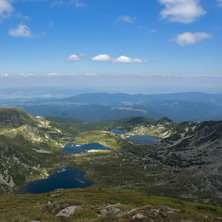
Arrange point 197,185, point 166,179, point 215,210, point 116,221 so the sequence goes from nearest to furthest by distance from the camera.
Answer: point 116,221, point 215,210, point 197,185, point 166,179

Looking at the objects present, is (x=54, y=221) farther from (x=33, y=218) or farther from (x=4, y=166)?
(x=4, y=166)

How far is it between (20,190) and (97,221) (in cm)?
17813

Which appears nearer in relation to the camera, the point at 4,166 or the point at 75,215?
the point at 75,215

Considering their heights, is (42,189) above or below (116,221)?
below

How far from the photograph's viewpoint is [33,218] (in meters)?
43.2

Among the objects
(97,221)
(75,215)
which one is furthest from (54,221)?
(97,221)

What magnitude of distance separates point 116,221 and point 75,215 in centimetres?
1259

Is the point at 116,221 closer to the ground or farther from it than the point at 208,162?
farther from it

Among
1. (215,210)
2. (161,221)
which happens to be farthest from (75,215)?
(215,210)

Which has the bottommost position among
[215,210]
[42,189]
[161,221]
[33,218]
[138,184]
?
[42,189]

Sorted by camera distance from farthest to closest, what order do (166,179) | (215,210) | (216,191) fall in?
(166,179)
(216,191)
(215,210)

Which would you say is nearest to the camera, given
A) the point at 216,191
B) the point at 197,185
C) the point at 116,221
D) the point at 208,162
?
the point at 116,221

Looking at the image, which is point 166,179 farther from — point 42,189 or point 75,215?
point 75,215

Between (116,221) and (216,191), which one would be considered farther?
(216,191)
